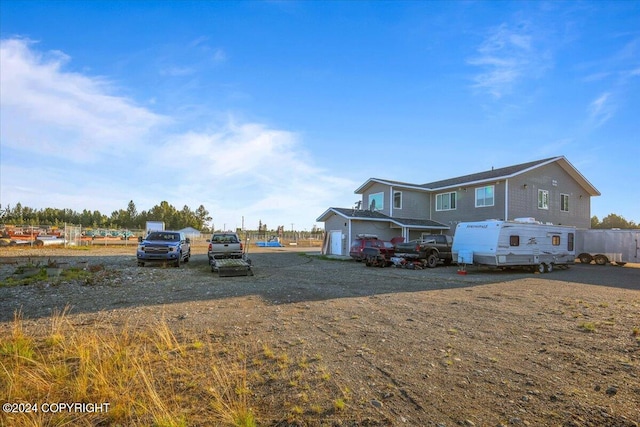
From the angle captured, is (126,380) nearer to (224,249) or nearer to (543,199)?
(224,249)

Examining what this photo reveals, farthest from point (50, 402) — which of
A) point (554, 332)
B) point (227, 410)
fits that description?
point (554, 332)

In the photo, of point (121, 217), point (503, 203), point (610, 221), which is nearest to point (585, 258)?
point (503, 203)

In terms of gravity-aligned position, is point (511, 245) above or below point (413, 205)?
below

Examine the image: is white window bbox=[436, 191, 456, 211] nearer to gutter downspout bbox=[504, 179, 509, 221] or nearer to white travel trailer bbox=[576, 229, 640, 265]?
gutter downspout bbox=[504, 179, 509, 221]

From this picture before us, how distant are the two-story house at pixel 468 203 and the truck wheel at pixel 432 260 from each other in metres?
6.11

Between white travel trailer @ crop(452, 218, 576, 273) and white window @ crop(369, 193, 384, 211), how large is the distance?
457 inches

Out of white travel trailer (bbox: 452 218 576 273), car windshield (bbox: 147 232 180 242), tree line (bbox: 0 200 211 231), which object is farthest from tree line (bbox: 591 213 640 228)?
tree line (bbox: 0 200 211 231)

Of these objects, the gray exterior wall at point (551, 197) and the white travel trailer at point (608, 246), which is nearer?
the white travel trailer at point (608, 246)

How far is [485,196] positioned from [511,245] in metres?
9.60

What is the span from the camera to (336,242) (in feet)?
96.9

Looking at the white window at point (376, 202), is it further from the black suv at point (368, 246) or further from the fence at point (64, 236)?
the black suv at point (368, 246)

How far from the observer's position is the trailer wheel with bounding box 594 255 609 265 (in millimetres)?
24797

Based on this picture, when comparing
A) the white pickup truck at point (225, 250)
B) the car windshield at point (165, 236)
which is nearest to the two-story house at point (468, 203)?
the white pickup truck at point (225, 250)

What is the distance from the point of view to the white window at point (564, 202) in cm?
2823
